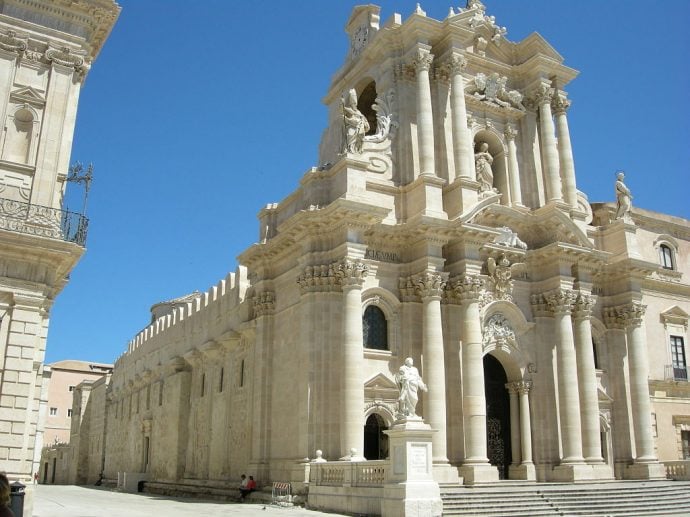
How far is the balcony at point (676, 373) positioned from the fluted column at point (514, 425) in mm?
9420

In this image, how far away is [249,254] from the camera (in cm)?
2873

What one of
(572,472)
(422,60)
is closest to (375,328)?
(572,472)

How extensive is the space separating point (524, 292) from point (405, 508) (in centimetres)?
1316

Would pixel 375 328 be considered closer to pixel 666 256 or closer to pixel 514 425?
pixel 514 425

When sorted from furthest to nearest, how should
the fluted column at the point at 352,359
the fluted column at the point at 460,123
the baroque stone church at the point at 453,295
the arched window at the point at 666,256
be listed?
the arched window at the point at 666,256, the fluted column at the point at 460,123, the baroque stone church at the point at 453,295, the fluted column at the point at 352,359

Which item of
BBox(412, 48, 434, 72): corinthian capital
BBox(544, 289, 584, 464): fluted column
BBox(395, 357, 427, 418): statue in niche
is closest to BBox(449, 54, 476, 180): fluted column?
BBox(412, 48, 434, 72): corinthian capital

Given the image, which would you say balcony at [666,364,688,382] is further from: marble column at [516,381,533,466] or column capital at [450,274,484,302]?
column capital at [450,274,484,302]

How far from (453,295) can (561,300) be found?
15.1 feet

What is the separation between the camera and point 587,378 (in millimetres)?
27953

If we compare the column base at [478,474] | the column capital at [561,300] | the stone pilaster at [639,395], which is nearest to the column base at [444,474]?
the column base at [478,474]

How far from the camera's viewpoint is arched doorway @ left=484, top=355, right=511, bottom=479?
2736cm

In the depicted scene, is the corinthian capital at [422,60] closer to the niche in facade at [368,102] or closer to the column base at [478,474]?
the niche in facade at [368,102]

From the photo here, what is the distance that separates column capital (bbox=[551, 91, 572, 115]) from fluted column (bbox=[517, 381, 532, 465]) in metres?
12.2

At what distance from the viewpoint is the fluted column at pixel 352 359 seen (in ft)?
74.7
